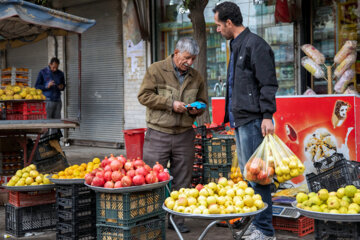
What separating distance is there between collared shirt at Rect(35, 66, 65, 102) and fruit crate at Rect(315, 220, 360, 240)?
910 centimetres

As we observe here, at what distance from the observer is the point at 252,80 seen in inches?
174

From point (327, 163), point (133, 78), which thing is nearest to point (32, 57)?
point (133, 78)

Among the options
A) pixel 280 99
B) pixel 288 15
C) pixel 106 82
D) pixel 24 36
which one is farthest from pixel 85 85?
pixel 280 99

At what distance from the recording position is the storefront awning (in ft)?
23.1

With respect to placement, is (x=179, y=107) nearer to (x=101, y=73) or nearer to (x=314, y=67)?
(x=314, y=67)

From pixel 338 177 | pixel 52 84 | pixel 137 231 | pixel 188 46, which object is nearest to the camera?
pixel 137 231

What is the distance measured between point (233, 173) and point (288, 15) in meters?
5.08

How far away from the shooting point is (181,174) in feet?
18.2

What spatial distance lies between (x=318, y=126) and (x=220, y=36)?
17.2 feet

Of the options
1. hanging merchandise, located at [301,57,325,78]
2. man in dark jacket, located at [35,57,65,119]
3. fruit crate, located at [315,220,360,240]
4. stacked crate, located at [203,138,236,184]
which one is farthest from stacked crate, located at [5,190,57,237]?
man in dark jacket, located at [35,57,65,119]

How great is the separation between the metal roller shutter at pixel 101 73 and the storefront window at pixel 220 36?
1.43 m

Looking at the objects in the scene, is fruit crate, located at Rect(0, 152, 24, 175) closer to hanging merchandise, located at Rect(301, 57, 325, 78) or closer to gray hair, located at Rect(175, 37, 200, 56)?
gray hair, located at Rect(175, 37, 200, 56)

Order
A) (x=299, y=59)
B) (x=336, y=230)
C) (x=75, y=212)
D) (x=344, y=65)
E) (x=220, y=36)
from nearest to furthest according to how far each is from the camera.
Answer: (x=336, y=230)
(x=75, y=212)
(x=344, y=65)
(x=299, y=59)
(x=220, y=36)

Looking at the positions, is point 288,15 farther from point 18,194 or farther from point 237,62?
point 18,194
